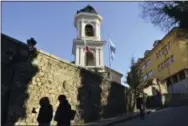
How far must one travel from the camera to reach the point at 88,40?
40.0 m

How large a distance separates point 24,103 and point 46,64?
254 centimetres

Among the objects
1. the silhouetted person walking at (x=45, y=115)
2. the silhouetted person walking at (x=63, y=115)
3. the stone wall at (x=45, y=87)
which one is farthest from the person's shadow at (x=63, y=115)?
the stone wall at (x=45, y=87)

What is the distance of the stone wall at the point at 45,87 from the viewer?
12.9m

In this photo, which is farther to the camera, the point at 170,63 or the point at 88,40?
the point at 170,63

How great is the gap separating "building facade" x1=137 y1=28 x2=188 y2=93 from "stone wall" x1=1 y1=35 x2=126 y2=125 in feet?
72.5

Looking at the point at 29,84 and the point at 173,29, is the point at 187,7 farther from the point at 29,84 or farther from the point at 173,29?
A: the point at 29,84

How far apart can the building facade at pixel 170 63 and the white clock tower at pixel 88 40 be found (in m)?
5.82

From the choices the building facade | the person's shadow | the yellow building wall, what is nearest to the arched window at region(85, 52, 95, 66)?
the building facade

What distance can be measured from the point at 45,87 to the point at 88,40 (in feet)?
83.5

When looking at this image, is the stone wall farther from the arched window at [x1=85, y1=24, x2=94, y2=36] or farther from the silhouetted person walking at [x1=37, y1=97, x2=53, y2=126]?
the arched window at [x1=85, y1=24, x2=94, y2=36]

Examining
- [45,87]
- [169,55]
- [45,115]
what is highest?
[169,55]

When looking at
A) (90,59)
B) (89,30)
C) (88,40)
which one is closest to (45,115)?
(88,40)

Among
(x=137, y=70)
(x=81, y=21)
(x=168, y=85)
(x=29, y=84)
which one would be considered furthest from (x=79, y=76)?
(x=168, y=85)

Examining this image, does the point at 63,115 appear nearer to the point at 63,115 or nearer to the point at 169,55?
the point at 63,115
